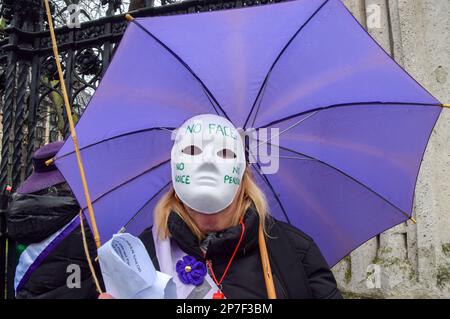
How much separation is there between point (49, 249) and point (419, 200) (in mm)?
2251

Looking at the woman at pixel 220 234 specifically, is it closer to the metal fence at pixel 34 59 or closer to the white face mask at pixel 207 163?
the white face mask at pixel 207 163

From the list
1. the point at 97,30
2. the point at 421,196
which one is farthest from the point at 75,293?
A: the point at 97,30

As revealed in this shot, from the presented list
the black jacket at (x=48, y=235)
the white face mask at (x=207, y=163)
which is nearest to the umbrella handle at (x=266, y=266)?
the white face mask at (x=207, y=163)

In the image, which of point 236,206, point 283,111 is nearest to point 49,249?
point 236,206

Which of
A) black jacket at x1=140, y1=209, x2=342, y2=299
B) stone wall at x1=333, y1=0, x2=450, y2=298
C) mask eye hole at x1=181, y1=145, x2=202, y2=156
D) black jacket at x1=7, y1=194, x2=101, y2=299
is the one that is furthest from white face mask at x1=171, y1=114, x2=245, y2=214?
stone wall at x1=333, y1=0, x2=450, y2=298

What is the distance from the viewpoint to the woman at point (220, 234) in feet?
5.20

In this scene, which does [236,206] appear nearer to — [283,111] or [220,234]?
[220,234]

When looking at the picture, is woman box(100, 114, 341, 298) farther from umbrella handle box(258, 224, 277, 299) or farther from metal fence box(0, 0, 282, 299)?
metal fence box(0, 0, 282, 299)

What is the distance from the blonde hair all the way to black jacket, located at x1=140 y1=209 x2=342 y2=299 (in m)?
0.02

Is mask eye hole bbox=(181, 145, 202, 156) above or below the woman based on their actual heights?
above

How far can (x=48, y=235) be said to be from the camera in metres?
2.08

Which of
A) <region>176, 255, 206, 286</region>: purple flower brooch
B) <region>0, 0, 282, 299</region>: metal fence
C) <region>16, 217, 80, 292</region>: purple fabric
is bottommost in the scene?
<region>176, 255, 206, 286</region>: purple flower brooch

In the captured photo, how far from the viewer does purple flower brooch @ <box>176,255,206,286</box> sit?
156 centimetres
